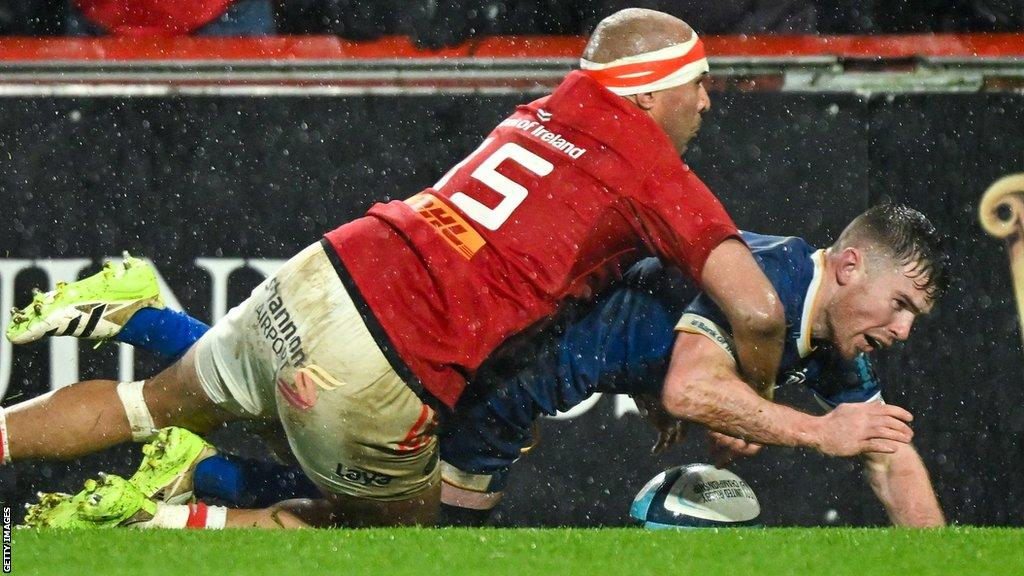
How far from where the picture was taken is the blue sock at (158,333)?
13.6 ft

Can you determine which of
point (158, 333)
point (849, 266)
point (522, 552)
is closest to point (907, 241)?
point (849, 266)

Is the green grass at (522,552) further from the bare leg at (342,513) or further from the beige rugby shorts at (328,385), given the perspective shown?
the bare leg at (342,513)

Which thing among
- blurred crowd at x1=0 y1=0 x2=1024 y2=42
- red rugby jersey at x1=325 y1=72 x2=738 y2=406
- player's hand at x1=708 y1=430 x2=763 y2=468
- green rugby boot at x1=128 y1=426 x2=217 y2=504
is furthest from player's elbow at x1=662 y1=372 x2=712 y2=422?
blurred crowd at x1=0 y1=0 x2=1024 y2=42

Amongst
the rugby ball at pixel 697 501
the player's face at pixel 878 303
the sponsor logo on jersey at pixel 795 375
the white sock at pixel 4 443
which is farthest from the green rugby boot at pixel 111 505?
the player's face at pixel 878 303

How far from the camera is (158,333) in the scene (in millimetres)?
4156

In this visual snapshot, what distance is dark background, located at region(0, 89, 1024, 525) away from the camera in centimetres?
468

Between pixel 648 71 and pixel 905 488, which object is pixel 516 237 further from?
pixel 905 488

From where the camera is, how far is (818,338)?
400 centimetres

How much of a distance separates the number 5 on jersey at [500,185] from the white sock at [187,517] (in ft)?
3.51

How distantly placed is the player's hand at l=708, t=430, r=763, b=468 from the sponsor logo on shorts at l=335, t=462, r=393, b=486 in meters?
0.91

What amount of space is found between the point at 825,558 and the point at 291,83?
8.23ft

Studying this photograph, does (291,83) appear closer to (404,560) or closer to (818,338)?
(818,338)

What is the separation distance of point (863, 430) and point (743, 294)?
44 cm

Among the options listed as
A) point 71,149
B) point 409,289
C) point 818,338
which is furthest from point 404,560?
point 71,149
